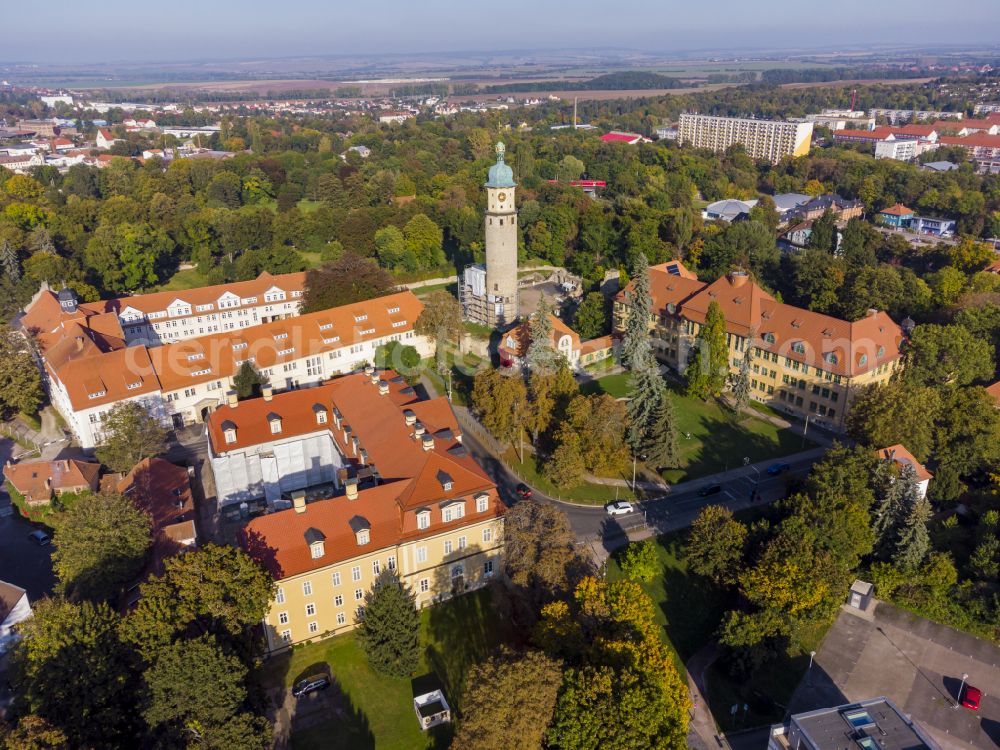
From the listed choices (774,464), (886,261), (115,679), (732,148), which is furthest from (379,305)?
(732,148)

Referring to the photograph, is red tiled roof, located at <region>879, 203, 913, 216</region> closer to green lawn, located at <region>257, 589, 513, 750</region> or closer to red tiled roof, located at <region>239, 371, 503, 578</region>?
red tiled roof, located at <region>239, 371, 503, 578</region>

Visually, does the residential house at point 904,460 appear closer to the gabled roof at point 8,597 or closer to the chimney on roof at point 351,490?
the chimney on roof at point 351,490

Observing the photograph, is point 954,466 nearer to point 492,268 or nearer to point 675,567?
point 675,567

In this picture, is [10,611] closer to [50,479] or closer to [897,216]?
[50,479]

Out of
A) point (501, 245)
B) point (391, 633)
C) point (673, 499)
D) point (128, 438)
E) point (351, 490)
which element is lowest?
point (673, 499)

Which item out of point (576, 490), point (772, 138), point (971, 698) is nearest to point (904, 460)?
point (971, 698)

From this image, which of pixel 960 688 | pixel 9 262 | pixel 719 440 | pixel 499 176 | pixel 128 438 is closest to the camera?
pixel 960 688
